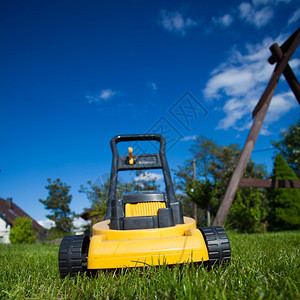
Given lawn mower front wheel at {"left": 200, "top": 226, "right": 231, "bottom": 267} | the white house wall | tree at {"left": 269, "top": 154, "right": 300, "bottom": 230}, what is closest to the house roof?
the white house wall

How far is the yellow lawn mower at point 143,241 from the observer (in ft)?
6.66

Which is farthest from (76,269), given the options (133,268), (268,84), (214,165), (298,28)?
(214,165)

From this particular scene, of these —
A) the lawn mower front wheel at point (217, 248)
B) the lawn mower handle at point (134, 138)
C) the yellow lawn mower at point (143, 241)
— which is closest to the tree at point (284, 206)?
the lawn mower handle at point (134, 138)

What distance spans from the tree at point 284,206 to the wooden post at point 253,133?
5.59 meters

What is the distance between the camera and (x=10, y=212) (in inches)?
1281

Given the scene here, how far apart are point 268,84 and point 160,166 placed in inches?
225

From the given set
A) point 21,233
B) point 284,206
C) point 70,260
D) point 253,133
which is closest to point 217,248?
point 70,260

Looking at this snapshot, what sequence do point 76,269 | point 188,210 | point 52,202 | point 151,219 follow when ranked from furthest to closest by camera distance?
point 52,202 → point 188,210 → point 151,219 → point 76,269

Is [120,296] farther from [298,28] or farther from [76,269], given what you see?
[298,28]

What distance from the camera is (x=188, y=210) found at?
72.5ft

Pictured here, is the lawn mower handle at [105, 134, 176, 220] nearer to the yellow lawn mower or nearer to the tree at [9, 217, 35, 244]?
the yellow lawn mower

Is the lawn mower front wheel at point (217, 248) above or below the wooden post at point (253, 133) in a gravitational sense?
below

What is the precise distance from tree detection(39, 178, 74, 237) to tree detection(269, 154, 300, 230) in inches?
786

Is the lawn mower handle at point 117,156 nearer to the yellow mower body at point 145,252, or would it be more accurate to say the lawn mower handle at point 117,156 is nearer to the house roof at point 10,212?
the yellow mower body at point 145,252
